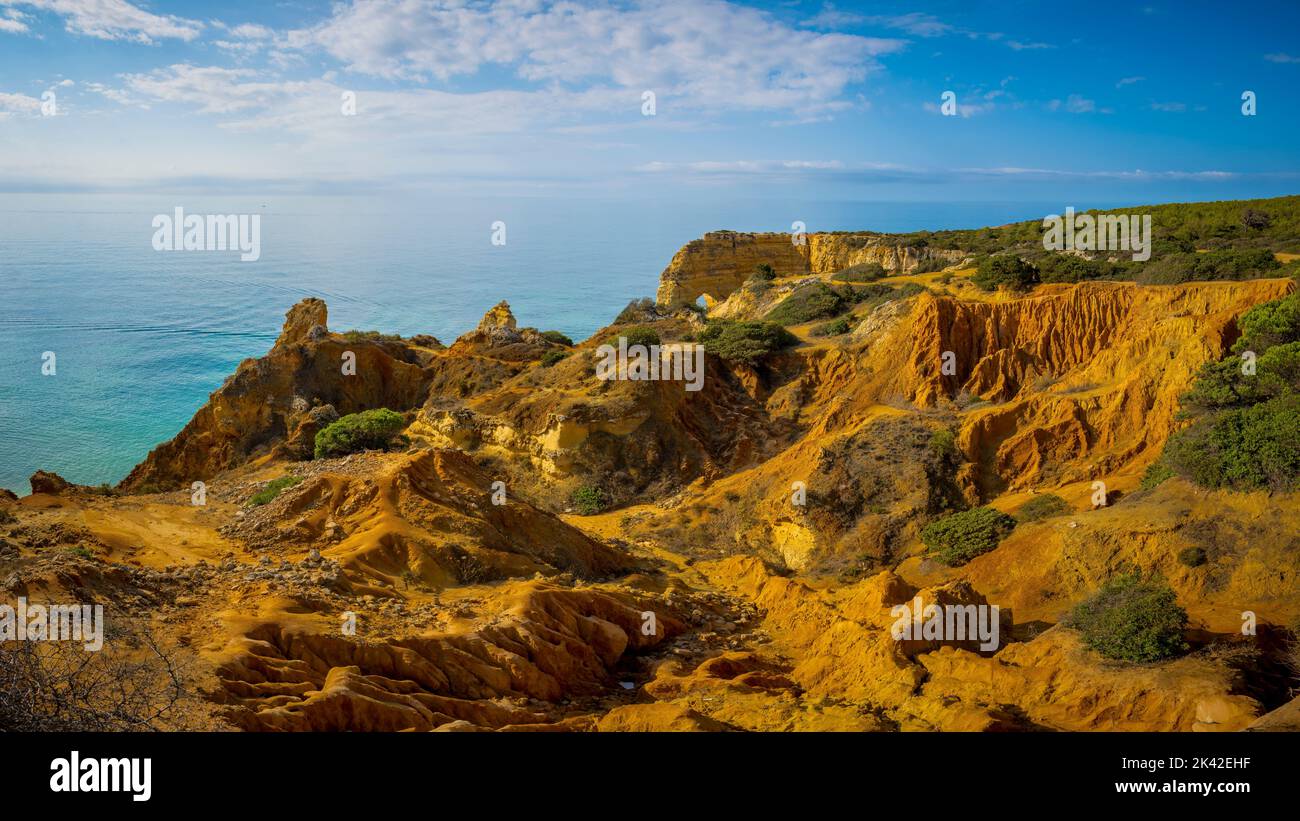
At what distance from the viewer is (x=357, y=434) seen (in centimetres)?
3089

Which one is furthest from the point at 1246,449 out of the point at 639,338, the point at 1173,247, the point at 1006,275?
the point at 1173,247

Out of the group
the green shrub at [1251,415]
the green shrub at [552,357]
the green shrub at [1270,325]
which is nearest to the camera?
the green shrub at [1251,415]

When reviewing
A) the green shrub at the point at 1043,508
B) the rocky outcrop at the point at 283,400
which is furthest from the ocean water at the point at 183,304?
the green shrub at the point at 1043,508

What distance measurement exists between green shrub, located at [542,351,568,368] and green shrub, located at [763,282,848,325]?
11.5m

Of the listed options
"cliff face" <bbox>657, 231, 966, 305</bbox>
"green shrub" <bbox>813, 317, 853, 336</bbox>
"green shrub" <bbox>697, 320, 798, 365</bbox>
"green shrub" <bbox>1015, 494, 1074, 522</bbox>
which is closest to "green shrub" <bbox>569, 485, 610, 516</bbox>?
"green shrub" <bbox>697, 320, 798, 365</bbox>

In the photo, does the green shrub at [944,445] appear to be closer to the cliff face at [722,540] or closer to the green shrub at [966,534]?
the cliff face at [722,540]

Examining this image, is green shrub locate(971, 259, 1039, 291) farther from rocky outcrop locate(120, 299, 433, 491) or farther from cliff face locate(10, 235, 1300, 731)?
rocky outcrop locate(120, 299, 433, 491)

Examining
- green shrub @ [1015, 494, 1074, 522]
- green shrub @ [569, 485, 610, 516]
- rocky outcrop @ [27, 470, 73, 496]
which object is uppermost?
rocky outcrop @ [27, 470, 73, 496]

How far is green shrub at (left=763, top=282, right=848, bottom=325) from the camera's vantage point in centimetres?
4266

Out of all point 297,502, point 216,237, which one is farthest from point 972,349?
point 216,237

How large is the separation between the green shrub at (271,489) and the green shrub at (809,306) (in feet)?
88.0

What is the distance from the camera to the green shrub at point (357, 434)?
99.5 ft

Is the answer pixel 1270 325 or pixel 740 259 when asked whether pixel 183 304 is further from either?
pixel 1270 325

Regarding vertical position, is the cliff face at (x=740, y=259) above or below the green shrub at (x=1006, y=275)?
above
